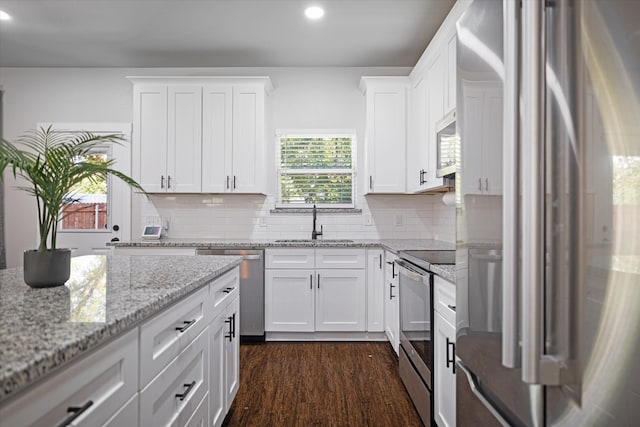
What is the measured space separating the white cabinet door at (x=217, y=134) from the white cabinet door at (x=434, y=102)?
1.87m

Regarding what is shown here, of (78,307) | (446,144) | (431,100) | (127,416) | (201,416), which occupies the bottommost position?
(201,416)

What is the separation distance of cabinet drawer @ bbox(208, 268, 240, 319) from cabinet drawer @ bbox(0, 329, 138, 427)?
2.40 feet

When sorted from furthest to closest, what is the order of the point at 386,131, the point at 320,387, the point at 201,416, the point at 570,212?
1. the point at 386,131
2. the point at 320,387
3. the point at 201,416
4. the point at 570,212

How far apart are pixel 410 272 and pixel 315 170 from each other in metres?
2.11

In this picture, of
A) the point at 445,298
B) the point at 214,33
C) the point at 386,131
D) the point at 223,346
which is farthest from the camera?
the point at 386,131

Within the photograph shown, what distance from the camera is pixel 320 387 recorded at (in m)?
2.62

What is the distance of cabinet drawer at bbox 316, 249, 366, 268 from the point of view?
3543mm

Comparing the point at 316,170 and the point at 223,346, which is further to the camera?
the point at 316,170

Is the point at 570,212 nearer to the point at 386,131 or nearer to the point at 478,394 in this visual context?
the point at 478,394

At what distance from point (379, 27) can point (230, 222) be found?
2361mm

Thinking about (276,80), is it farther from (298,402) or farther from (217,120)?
(298,402)

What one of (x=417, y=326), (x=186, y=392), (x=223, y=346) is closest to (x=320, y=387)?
(x=417, y=326)

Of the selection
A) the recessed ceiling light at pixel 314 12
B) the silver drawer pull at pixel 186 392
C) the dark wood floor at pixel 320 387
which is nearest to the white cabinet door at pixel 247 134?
the recessed ceiling light at pixel 314 12

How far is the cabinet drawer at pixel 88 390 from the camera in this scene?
0.64 m
